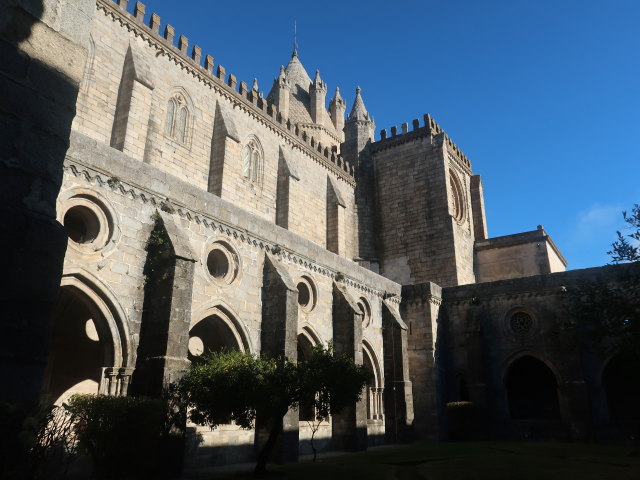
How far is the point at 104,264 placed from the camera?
10.4 metres

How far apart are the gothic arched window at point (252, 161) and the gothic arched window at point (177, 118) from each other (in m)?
3.51

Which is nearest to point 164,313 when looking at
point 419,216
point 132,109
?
point 132,109

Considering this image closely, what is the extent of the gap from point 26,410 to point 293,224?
2427 centimetres

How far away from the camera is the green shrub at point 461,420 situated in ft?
66.1

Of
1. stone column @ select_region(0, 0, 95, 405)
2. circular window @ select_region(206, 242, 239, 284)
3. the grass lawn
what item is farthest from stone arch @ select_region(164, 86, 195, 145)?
stone column @ select_region(0, 0, 95, 405)

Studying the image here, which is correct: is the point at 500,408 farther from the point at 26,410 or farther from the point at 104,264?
the point at 26,410

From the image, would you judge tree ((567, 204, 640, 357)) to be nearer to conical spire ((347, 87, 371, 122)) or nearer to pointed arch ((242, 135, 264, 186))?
pointed arch ((242, 135, 264, 186))

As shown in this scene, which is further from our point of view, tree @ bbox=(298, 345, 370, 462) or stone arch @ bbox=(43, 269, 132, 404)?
stone arch @ bbox=(43, 269, 132, 404)

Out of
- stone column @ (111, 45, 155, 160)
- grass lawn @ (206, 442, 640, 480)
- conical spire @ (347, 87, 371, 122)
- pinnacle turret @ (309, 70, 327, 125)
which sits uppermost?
pinnacle turret @ (309, 70, 327, 125)

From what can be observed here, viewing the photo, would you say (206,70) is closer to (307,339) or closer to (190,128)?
(190,128)

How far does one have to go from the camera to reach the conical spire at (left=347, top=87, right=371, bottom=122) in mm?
36219

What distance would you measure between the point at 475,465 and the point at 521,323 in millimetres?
10983

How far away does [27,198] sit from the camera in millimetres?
2691

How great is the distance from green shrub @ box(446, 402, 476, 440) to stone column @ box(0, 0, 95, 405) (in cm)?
2002
